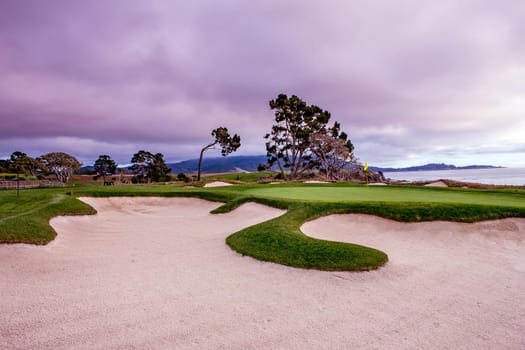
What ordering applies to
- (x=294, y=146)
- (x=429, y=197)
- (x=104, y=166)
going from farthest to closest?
(x=104, y=166), (x=294, y=146), (x=429, y=197)

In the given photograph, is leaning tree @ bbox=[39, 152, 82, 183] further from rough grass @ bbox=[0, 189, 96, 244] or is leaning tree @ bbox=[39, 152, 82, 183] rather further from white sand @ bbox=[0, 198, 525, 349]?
white sand @ bbox=[0, 198, 525, 349]

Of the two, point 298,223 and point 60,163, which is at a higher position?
point 60,163

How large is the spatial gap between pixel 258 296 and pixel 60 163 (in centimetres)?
6109

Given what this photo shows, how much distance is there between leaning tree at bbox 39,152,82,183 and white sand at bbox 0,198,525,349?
54.5 m

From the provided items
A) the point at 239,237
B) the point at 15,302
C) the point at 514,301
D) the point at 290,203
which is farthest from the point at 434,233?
the point at 15,302

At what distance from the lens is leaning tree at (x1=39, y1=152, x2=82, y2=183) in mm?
51938

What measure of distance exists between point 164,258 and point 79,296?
2.28 m

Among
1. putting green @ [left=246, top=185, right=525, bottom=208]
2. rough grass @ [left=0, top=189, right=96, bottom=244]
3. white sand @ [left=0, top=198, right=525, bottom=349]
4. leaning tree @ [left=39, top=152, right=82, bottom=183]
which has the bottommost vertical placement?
white sand @ [left=0, top=198, right=525, bottom=349]

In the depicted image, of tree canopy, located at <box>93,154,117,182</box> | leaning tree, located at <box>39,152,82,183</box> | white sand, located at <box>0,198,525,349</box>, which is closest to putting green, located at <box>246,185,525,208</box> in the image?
white sand, located at <box>0,198,525,349</box>

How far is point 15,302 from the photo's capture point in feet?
15.0

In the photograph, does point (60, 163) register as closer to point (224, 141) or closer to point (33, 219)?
point (224, 141)

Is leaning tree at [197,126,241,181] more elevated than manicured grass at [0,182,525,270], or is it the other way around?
leaning tree at [197,126,241,181]

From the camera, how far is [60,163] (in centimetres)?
5178

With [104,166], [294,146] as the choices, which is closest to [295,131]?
[294,146]
